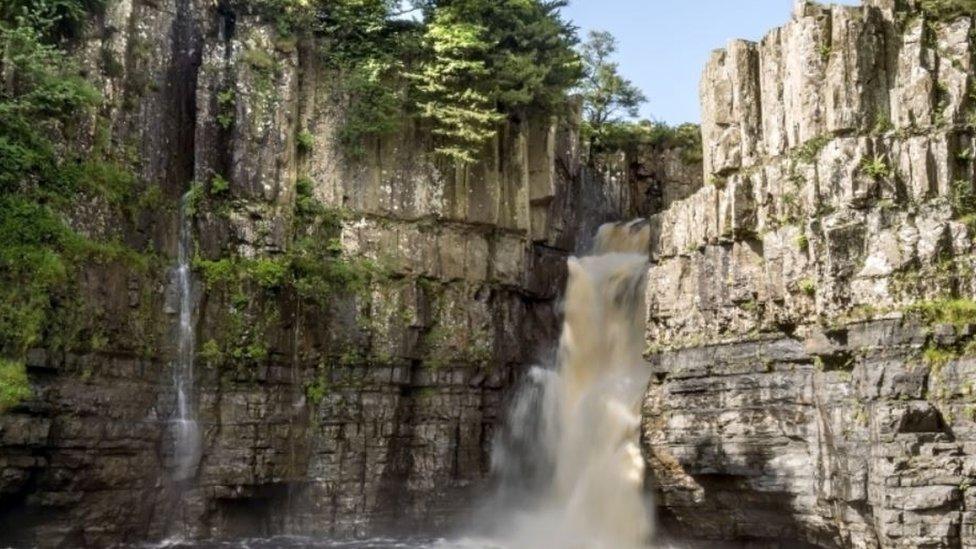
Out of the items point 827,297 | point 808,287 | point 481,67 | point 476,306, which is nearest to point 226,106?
point 481,67

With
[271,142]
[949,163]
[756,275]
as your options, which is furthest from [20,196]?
[949,163]

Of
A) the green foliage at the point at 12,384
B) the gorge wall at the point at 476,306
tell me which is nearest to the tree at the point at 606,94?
the gorge wall at the point at 476,306

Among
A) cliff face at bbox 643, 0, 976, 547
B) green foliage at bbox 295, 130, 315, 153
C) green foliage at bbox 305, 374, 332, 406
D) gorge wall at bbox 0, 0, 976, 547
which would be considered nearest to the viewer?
cliff face at bbox 643, 0, 976, 547

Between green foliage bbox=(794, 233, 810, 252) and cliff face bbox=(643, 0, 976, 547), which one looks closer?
cliff face bbox=(643, 0, 976, 547)

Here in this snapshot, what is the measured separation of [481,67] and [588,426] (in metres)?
10.2

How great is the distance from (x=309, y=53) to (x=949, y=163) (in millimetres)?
17077

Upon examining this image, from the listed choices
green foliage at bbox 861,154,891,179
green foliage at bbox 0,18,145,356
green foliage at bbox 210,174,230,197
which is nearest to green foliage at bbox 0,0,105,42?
green foliage at bbox 0,18,145,356

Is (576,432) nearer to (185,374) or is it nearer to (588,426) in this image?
(588,426)

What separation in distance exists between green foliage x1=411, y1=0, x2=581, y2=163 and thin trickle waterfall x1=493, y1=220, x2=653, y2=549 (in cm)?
503

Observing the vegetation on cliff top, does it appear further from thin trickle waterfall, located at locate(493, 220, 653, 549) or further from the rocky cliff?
thin trickle waterfall, located at locate(493, 220, 653, 549)

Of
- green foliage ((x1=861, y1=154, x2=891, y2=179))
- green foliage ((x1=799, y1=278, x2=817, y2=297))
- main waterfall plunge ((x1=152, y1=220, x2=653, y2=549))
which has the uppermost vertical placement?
green foliage ((x1=861, y1=154, x2=891, y2=179))

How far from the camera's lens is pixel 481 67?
2750 cm

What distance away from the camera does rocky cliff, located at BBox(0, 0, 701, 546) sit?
23.5 m

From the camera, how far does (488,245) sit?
29.1m
